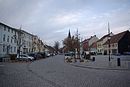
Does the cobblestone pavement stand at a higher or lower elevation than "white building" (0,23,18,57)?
lower

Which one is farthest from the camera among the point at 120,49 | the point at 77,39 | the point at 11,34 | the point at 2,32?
the point at 120,49

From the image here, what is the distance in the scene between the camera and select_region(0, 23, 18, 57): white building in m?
52.1

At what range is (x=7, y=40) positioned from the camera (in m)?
56.8

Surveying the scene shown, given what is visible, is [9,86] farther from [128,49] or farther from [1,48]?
[128,49]

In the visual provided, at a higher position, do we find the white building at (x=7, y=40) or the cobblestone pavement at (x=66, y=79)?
the white building at (x=7, y=40)

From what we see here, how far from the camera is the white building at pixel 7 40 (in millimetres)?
52131

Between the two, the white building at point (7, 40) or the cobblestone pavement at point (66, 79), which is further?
the white building at point (7, 40)

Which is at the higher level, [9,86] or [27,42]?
[27,42]

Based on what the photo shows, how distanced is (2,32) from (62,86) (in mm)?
46072

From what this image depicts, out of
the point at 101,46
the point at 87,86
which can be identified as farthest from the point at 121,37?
the point at 87,86

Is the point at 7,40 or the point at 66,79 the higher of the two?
the point at 7,40

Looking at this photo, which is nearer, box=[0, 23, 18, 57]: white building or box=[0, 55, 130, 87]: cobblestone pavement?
box=[0, 55, 130, 87]: cobblestone pavement

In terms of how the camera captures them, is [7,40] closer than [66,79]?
No

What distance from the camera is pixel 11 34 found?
5991 cm
